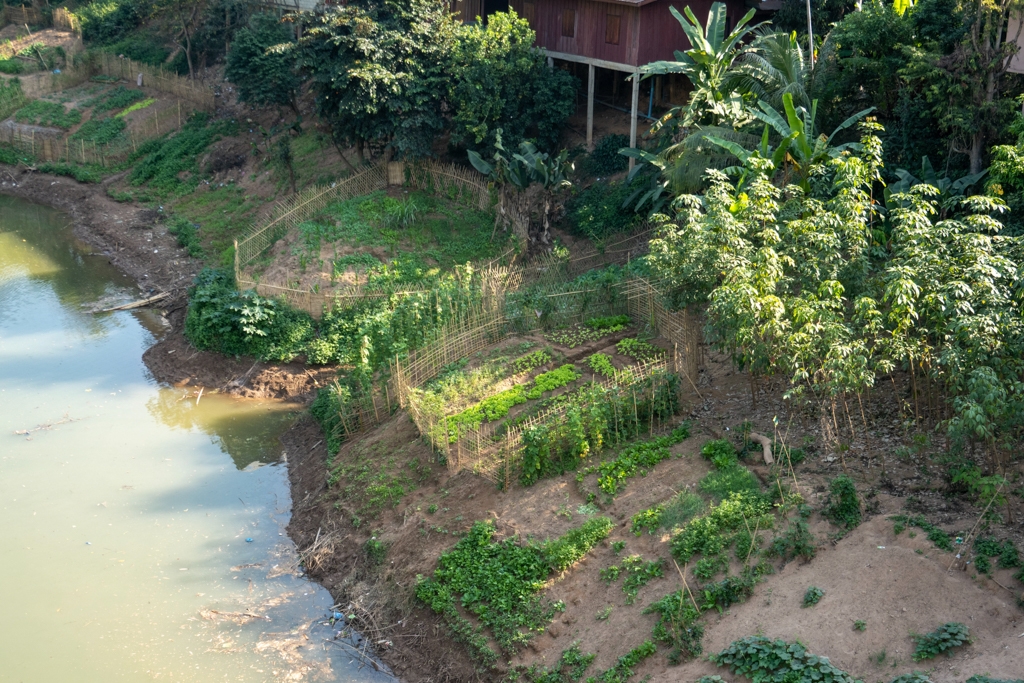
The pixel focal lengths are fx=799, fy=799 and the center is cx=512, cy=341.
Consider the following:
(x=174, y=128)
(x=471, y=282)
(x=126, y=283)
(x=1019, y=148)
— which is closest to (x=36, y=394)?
(x=126, y=283)

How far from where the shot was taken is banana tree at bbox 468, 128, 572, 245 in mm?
19984

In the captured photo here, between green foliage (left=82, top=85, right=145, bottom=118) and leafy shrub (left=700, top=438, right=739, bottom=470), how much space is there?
1103 inches

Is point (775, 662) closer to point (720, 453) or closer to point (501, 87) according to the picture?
point (720, 453)

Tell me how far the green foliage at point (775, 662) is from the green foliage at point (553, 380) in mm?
6036

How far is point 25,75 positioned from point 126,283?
16663 mm

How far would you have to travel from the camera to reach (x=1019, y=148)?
41.8ft

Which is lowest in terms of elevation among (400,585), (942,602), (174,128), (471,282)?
(400,585)

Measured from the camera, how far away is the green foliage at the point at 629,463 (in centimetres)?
1176

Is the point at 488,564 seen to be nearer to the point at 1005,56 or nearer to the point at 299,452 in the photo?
the point at 299,452

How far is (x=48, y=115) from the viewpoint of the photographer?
3073cm

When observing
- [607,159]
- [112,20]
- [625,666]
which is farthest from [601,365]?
[112,20]

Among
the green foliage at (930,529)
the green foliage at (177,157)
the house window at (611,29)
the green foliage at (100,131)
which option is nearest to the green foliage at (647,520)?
the green foliage at (930,529)

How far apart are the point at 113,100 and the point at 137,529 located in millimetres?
23620

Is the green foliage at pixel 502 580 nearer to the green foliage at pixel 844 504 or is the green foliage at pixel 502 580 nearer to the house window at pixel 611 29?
the green foliage at pixel 844 504
